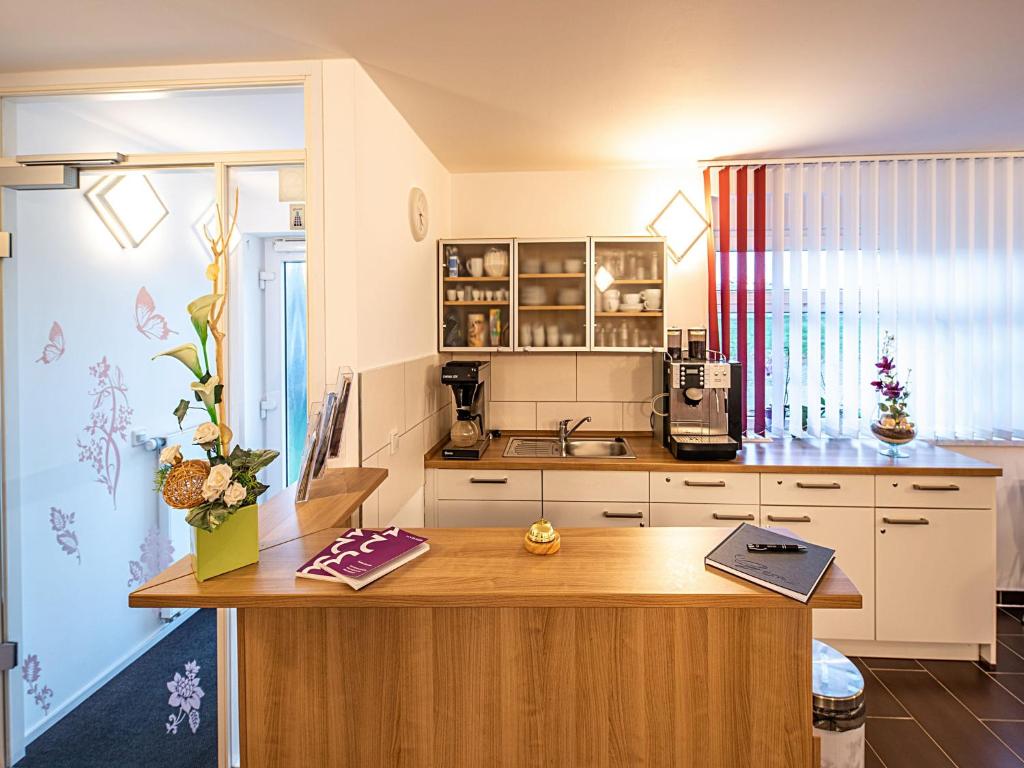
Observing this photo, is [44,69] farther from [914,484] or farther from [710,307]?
[914,484]

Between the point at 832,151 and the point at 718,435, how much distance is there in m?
1.76

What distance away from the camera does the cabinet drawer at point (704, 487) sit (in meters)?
3.00

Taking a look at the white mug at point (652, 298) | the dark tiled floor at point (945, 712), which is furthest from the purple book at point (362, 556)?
the white mug at point (652, 298)

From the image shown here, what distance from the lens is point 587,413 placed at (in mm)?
3818

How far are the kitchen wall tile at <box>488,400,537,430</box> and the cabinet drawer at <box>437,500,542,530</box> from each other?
31.6 inches

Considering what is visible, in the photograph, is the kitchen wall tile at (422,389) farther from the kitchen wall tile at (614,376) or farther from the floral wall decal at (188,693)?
the floral wall decal at (188,693)

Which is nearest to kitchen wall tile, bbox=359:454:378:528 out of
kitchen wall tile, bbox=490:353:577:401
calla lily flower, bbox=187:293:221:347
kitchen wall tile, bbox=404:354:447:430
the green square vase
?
kitchen wall tile, bbox=404:354:447:430

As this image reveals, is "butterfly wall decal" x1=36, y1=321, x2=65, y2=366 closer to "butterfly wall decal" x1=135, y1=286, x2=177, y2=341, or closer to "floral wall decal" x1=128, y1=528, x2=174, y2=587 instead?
"butterfly wall decal" x1=135, y1=286, x2=177, y2=341

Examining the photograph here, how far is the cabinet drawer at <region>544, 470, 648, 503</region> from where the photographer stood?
Answer: 3076 mm

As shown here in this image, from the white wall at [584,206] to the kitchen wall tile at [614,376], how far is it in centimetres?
37

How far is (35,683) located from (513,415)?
2608 mm

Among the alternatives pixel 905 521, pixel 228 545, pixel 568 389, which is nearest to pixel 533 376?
pixel 568 389

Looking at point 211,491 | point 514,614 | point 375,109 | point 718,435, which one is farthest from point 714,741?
point 375,109

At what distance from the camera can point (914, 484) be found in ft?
9.50
